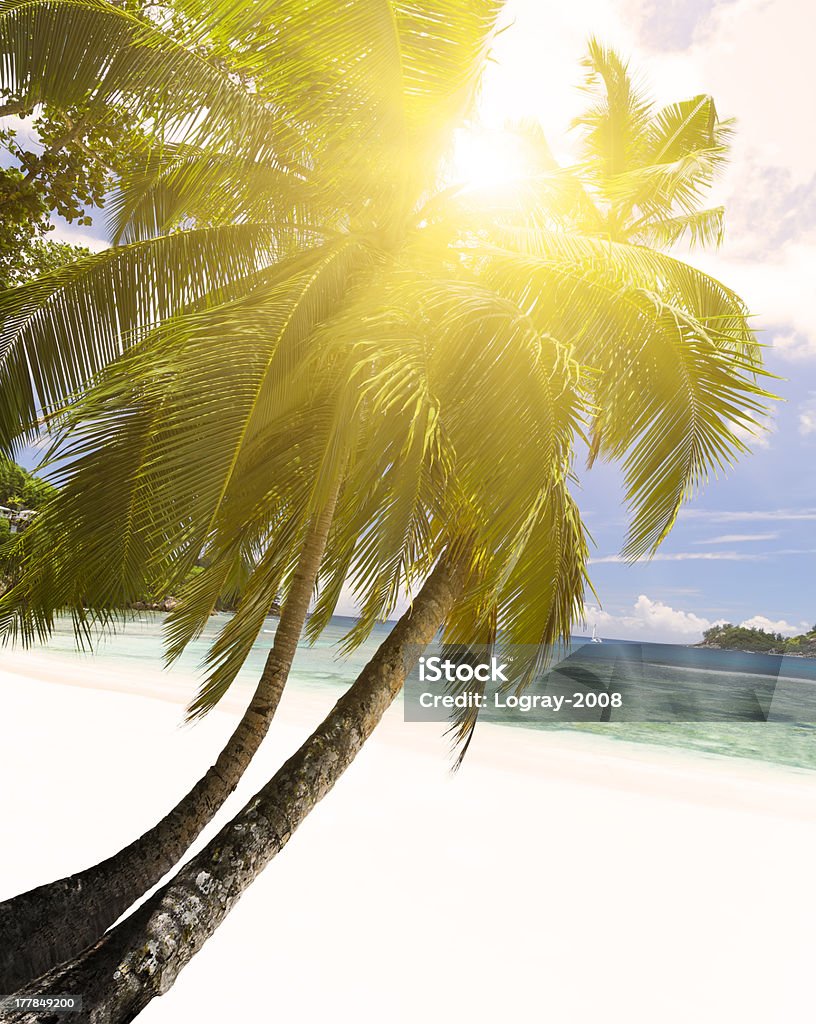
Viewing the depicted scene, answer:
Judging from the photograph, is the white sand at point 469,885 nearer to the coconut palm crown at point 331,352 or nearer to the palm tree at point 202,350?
the palm tree at point 202,350

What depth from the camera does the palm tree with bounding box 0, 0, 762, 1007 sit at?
10.3 feet

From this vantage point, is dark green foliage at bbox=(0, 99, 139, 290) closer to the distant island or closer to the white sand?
the white sand

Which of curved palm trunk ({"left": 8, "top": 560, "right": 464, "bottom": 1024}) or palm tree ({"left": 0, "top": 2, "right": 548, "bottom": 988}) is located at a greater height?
palm tree ({"left": 0, "top": 2, "right": 548, "bottom": 988})

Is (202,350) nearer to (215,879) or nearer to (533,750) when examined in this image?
(215,879)

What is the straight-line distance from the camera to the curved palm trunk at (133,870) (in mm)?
3295

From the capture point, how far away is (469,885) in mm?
6043

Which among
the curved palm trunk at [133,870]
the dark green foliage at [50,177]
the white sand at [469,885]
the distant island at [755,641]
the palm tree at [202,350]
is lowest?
the white sand at [469,885]

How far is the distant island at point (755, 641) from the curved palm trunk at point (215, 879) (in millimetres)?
62637

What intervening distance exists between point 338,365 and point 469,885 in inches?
177

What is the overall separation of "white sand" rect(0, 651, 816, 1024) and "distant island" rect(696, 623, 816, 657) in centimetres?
5368

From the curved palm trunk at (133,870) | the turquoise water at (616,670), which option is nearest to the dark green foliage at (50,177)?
the curved palm trunk at (133,870)

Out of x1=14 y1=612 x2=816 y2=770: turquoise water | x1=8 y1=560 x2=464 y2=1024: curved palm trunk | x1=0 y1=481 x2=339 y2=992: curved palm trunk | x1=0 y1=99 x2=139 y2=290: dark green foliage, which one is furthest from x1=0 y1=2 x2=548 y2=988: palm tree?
x1=14 y1=612 x2=816 y2=770: turquoise water

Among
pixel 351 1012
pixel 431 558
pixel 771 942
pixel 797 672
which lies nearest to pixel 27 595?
pixel 431 558

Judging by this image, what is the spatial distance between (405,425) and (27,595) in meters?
2.29
